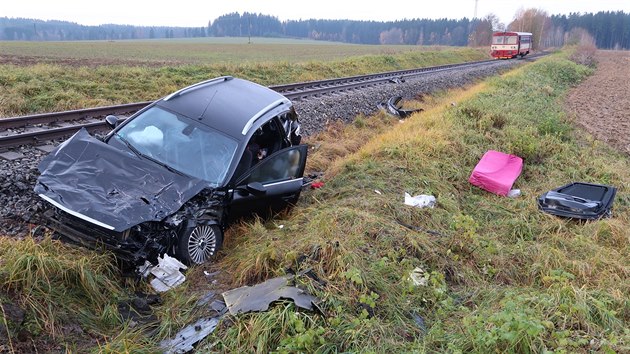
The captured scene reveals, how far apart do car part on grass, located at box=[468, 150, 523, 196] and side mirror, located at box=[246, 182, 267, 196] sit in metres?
4.39

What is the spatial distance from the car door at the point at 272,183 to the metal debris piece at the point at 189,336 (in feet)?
5.97

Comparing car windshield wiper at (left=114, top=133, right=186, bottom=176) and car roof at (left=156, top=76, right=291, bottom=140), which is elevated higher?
car roof at (left=156, top=76, right=291, bottom=140)

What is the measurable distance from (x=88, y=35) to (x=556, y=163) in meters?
159

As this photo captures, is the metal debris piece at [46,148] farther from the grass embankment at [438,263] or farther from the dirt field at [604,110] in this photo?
the dirt field at [604,110]

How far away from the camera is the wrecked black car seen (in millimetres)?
4324

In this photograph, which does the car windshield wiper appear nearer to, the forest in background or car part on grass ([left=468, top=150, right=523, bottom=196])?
car part on grass ([left=468, top=150, right=523, bottom=196])

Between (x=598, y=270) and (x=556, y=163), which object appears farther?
(x=556, y=163)

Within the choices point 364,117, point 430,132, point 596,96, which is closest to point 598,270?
point 430,132

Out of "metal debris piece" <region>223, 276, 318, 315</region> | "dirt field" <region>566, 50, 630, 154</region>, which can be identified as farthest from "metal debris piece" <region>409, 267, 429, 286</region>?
"dirt field" <region>566, 50, 630, 154</region>

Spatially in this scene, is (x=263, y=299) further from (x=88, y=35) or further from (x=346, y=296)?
(x=88, y=35)

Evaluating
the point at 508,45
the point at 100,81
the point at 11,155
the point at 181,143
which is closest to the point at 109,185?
the point at 181,143

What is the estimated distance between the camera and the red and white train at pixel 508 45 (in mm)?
48125

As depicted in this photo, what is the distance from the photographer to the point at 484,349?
3.22 meters

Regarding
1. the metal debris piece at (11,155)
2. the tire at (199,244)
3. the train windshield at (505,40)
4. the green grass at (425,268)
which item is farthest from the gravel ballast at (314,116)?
the train windshield at (505,40)
